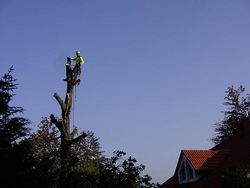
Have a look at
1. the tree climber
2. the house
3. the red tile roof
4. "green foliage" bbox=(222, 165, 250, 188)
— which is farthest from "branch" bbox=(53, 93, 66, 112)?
the red tile roof

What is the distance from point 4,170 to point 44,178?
2157 mm

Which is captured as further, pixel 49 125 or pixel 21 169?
pixel 49 125

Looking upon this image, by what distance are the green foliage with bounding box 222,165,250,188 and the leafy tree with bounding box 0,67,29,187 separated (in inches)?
328

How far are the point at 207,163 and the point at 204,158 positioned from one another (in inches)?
20.7

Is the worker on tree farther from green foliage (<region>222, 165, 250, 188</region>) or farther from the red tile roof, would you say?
the red tile roof

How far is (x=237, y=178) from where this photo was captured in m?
16.7

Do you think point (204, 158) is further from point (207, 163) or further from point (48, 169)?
point (48, 169)

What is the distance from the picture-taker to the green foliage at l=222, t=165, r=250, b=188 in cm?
1653

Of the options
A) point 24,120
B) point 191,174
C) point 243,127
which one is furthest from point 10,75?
point 243,127

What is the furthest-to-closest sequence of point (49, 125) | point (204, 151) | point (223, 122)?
1. point (223, 122)
2. point (49, 125)
3. point (204, 151)

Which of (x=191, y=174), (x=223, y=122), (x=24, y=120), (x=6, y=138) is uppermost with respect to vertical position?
(x=223, y=122)

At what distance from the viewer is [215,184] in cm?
1988

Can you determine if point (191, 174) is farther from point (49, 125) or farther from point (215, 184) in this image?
point (49, 125)

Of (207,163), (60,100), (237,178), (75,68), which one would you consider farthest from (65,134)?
(207,163)
